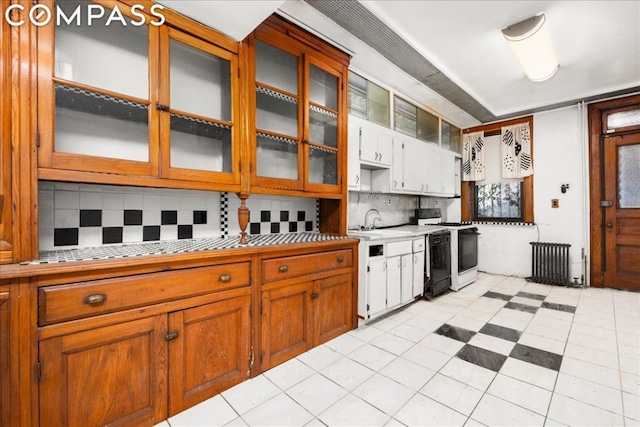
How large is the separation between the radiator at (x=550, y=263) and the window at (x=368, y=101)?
3.43 m

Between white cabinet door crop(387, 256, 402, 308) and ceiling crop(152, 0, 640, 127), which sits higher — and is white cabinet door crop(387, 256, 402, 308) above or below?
below

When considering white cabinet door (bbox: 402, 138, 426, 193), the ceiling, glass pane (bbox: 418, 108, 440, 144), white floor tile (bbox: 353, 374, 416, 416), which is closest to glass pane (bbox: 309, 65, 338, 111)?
the ceiling

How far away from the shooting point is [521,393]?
1797 millimetres

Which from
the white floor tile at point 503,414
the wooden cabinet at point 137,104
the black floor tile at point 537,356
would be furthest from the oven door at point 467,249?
the wooden cabinet at point 137,104

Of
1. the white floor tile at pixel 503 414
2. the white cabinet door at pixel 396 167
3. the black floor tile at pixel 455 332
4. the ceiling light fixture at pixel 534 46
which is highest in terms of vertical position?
the ceiling light fixture at pixel 534 46

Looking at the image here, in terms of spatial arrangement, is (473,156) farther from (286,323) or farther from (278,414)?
(278,414)

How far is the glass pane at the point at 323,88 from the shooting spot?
251 cm

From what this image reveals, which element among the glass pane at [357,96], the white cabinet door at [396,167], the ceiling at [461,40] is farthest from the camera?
Result: the white cabinet door at [396,167]

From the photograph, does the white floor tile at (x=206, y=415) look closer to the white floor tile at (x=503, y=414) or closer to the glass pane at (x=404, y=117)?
the white floor tile at (x=503, y=414)

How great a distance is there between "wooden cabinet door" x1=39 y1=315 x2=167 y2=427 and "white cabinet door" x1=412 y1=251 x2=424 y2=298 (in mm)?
2706

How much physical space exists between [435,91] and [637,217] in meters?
3.44

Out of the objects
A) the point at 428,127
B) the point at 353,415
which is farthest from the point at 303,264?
the point at 428,127

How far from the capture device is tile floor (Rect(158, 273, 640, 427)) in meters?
1.59

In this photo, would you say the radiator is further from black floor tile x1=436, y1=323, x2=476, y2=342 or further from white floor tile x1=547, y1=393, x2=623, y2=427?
white floor tile x1=547, y1=393, x2=623, y2=427
